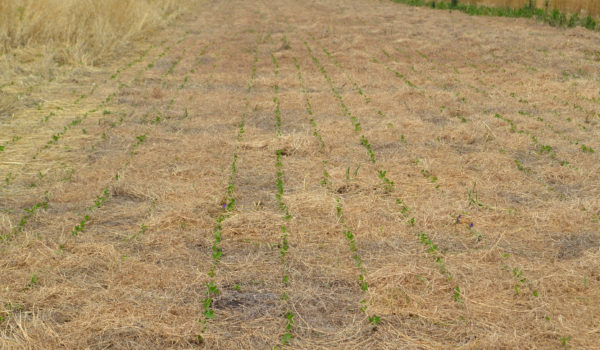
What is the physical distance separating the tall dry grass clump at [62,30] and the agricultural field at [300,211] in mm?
1194

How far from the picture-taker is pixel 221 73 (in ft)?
33.9

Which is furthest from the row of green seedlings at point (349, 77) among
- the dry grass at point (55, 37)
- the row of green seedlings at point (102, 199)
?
the dry grass at point (55, 37)

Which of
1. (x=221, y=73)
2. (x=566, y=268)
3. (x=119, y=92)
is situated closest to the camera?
(x=566, y=268)

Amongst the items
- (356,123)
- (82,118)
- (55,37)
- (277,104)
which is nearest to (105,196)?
(82,118)

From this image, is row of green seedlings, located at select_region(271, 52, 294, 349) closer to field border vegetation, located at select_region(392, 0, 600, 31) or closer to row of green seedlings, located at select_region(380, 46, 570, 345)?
row of green seedlings, located at select_region(380, 46, 570, 345)

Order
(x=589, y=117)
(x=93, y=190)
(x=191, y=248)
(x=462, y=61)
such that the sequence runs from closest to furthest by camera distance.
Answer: (x=191, y=248)
(x=93, y=190)
(x=589, y=117)
(x=462, y=61)

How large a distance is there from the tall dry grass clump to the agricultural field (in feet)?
3.92

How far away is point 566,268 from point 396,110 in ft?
14.1

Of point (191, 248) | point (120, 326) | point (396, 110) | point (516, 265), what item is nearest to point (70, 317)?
point (120, 326)

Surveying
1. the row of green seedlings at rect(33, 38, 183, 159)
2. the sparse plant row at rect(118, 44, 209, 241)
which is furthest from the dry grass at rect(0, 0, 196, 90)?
the sparse plant row at rect(118, 44, 209, 241)

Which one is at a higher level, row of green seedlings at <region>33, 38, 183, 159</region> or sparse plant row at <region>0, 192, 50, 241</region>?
row of green seedlings at <region>33, 38, 183, 159</region>

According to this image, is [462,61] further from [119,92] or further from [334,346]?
[334,346]

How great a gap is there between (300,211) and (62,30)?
28.7ft

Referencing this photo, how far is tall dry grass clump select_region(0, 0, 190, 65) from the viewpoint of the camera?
11.0 metres
